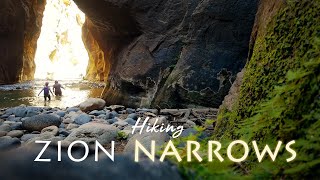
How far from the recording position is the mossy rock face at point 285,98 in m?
1.26

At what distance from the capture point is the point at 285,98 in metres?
1.55

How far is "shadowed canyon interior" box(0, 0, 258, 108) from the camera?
8570mm

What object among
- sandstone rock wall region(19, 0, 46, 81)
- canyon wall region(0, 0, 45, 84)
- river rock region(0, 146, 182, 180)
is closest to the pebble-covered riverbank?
river rock region(0, 146, 182, 180)

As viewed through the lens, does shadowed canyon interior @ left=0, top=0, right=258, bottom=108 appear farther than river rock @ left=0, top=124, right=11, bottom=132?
Yes

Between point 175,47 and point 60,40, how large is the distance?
64.9 metres

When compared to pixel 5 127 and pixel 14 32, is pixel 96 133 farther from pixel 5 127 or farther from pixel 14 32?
pixel 14 32

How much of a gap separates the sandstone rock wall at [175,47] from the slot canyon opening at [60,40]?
56528 millimetres

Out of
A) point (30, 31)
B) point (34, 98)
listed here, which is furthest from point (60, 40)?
point (34, 98)

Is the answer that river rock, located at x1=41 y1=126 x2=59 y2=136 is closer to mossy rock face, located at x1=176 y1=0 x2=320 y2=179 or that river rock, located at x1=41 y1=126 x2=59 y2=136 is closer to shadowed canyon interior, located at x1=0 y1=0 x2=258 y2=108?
mossy rock face, located at x1=176 y1=0 x2=320 y2=179

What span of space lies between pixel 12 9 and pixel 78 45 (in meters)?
47.6

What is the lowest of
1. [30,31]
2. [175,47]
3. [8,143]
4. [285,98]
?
[8,143]

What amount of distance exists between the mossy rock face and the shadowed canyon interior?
5840mm

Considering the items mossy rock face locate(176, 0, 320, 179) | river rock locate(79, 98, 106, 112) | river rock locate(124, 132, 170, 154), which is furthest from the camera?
river rock locate(79, 98, 106, 112)

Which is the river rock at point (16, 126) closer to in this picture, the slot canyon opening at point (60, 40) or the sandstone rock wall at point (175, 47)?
the sandstone rock wall at point (175, 47)
